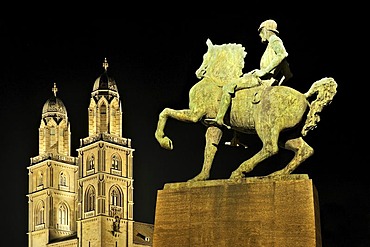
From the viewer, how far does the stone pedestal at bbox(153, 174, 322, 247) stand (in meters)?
11.7

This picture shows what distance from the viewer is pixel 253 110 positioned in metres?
12.4

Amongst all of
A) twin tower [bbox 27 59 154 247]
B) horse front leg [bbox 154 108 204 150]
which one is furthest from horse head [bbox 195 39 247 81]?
twin tower [bbox 27 59 154 247]

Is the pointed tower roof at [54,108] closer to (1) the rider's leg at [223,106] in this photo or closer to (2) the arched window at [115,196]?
(2) the arched window at [115,196]

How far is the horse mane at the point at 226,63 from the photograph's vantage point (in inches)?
506

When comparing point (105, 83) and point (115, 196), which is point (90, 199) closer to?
point (115, 196)

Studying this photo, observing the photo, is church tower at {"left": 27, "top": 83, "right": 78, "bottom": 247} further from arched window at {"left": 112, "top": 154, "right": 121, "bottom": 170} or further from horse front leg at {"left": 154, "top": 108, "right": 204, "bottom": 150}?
horse front leg at {"left": 154, "top": 108, "right": 204, "bottom": 150}

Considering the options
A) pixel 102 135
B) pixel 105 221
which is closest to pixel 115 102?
pixel 102 135

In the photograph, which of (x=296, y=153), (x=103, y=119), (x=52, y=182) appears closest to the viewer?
(x=296, y=153)

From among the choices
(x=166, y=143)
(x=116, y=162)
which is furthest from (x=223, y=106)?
(x=116, y=162)

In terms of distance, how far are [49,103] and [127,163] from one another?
356 inches

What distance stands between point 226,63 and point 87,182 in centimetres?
7034

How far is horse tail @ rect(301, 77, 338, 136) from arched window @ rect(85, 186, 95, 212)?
228ft

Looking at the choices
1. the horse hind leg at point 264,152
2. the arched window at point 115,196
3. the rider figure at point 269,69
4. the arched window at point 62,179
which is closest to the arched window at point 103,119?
the arched window at point 115,196

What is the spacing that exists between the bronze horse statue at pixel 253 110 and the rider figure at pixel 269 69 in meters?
0.10
